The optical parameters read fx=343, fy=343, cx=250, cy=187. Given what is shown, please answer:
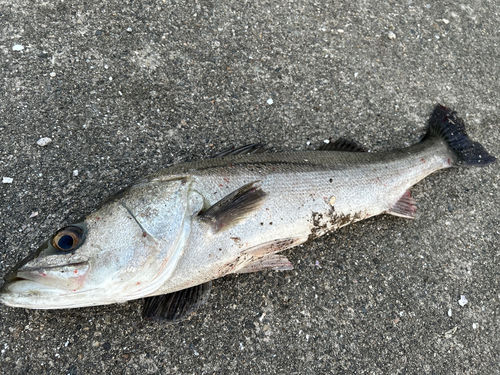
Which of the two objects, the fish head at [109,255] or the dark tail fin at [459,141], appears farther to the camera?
the dark tail fin at [459,141]

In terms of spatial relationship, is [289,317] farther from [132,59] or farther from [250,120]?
[132,59]

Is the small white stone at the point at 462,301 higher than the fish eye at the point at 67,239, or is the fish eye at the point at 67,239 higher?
the fish eye at the point at 67,239

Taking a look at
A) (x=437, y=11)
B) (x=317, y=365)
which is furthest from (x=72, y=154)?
(x=437, y=11)

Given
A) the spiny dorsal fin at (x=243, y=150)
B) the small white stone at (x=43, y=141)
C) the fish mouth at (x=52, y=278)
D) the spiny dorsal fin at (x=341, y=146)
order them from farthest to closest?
the spiny dorsal fin at (x=341, y=146) < the small white stone at (x=43, y=141) < the spiny dorsal fin at (x=243, y=150) < the fish mouth at (x=52, y=278)

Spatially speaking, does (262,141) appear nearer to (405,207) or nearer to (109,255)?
(405,207)

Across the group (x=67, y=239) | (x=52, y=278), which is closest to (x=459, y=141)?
(x=67, y=239)

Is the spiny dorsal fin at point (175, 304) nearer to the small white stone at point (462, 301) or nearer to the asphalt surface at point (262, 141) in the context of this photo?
the asphalt surface at point (262, 141)

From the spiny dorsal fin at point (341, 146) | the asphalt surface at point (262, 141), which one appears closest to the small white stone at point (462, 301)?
the asphalt surface at point (262, 141)
